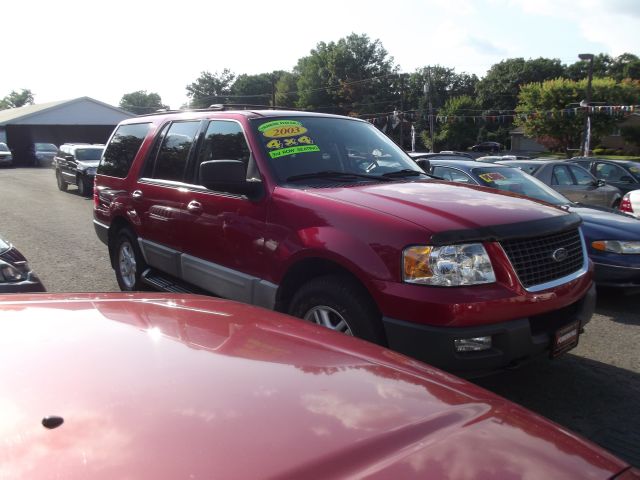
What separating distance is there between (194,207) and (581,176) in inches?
335

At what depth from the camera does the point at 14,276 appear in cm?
449

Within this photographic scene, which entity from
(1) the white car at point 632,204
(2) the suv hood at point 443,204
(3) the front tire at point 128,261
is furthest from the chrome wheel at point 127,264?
(1) the white car at point 632,204

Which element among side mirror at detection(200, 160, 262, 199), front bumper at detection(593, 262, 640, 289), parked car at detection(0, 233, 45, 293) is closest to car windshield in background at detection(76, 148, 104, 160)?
parked car at detection(0, 233, 45, 293)

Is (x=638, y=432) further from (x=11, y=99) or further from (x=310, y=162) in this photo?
(x=11, y=99)

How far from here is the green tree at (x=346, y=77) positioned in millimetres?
77812

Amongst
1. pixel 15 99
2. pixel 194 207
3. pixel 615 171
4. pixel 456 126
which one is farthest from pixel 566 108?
pixel 15 99

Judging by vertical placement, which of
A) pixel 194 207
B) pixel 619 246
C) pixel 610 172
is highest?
pixel 194 207

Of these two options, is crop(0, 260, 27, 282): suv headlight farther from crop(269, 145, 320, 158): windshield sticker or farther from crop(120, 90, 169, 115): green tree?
crop(120, 90, 169, 115): green tree

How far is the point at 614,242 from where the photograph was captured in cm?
596

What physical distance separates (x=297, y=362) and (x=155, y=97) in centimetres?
14909

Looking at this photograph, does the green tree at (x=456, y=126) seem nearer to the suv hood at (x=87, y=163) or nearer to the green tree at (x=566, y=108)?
the green tree at (x=566, y=108)

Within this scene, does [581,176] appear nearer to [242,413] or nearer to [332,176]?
[332,176]

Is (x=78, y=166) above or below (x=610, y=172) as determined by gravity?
above

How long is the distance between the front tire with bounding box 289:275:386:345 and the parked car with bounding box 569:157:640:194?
39.4 feet
